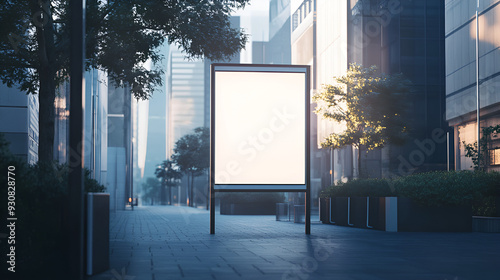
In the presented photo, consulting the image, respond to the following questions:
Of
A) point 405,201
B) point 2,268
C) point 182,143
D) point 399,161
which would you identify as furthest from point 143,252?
point 182,143

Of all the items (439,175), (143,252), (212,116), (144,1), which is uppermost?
(144,1)

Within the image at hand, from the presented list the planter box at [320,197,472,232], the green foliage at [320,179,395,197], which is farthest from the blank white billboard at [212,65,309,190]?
the green foliage at [320,179,395,197]

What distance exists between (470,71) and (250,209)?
1488 cm

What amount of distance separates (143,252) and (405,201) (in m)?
9.36

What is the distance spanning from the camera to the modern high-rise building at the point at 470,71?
107ft

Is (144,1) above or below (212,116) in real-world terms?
above

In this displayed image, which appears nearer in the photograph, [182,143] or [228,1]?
[228,1]

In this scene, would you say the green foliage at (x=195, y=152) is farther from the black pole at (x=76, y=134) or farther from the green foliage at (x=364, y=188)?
the black pole at (x=76, y=134)

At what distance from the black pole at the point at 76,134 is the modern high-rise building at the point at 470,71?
88.9 feet

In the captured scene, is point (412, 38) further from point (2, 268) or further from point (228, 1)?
point (2, 268)

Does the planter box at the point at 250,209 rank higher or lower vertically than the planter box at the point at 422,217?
lower

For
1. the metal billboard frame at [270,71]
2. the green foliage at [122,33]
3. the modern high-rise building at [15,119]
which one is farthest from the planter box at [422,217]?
the modern high-rise building at [15,119]

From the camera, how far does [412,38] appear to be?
5494 cm

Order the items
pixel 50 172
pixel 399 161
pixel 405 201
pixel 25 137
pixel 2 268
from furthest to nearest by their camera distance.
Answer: pixel 399 161 → pixel 25 137 → pixel 405 201 → pixel 50 172 → pixel 2 268
